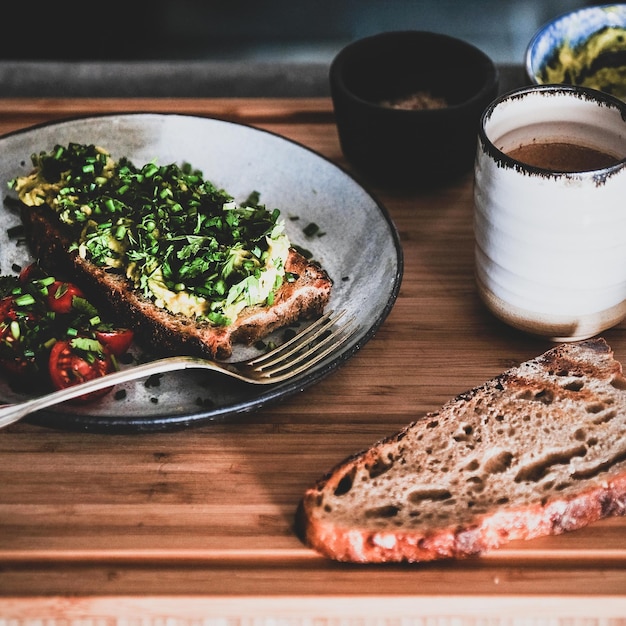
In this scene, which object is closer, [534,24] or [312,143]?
[312,143]

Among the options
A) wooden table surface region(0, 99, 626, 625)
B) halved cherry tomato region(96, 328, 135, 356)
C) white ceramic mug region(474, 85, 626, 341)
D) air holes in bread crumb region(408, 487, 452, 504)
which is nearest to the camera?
wooden table surface region(0, 99, 626, 625)

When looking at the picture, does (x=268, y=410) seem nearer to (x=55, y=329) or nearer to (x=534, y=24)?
(x=55, y=329)

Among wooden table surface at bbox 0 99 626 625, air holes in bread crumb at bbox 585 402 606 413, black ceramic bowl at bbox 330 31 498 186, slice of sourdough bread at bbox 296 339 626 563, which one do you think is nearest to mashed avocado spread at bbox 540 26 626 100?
black ceramic bowl at bbox 330 31 498 186

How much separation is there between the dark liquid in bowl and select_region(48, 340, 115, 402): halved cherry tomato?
1.01 metres

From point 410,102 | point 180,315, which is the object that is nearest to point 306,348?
point 180,315

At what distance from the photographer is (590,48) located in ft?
7.61

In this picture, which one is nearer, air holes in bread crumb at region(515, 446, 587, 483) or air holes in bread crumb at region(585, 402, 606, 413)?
air holes in bread crumb at region(515, 446, 587, 483)

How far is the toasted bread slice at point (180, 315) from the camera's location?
173 centimetres

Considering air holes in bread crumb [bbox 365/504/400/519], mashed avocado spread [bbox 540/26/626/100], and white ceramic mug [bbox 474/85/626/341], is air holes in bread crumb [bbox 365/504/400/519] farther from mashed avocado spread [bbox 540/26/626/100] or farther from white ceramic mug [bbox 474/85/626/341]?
mashed avocado spread [bbox 540/26/626/100]

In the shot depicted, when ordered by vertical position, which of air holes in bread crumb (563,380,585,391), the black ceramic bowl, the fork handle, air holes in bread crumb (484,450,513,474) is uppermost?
the black ceramic bowl

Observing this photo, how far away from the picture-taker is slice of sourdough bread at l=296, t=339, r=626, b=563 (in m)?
1.38

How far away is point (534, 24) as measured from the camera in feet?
11.3

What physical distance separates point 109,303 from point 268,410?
486 mm

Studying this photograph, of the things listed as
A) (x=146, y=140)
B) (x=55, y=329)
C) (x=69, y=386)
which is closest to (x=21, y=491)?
(x=69, y=386)
